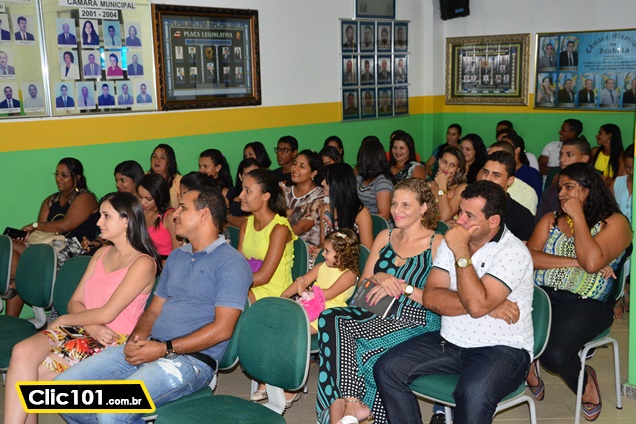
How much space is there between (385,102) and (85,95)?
4.14 meters

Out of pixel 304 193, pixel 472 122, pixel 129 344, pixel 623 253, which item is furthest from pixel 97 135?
pixel 472 122

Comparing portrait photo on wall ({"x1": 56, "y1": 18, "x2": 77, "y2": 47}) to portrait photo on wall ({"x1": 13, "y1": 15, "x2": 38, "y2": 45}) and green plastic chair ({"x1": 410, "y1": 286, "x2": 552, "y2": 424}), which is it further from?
green plastic chair ({"x1": 410, "y1": 286, "x2": 552, "y2": 424})

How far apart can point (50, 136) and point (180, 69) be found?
1.49 m

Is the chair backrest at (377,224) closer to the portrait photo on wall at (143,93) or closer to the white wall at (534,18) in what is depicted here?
the portrait photo on wall at (143,93)

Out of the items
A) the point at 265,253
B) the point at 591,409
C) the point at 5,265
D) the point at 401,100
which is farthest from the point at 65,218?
the point at 401,100

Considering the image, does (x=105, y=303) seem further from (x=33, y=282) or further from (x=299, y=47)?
(x=299, y=47)

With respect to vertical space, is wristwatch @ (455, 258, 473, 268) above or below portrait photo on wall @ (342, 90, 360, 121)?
below

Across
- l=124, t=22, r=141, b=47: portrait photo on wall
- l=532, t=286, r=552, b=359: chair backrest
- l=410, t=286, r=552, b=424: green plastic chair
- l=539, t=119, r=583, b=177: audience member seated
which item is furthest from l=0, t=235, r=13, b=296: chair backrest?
l=539, t=119, r=583, b=177: audience member seated

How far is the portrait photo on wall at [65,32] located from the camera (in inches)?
232

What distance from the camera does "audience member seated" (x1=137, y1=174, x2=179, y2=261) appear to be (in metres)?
4.80

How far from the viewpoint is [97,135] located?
6.25m

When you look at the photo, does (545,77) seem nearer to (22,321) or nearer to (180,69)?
(180,69)

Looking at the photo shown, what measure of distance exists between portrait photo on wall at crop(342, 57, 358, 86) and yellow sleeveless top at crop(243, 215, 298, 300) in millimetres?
4394

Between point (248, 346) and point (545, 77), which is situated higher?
point (545, 77)
